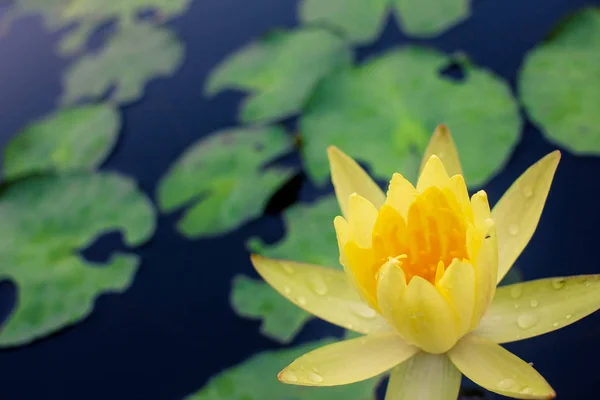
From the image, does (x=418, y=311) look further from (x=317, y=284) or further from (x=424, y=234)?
(x=317, y=284)

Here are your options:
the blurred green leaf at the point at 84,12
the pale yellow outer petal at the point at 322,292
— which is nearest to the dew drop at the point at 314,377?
the pale yellow outer petal at the point at 322,292

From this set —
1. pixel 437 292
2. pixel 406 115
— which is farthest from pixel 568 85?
pixel 437 292

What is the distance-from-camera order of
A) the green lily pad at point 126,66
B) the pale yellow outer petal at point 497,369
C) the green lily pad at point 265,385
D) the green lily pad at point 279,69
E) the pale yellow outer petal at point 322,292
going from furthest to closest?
the green lily pad at point 126,66, the green lily pad at point 279,69, the green lily pad at point 265,385, the pale yellow outer petal at point 322,292, the pale yellow outer petal at point 497,369

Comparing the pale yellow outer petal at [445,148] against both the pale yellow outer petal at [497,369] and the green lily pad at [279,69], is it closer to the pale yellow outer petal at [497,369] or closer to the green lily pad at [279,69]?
the pale yellow outer petal at [497,369]

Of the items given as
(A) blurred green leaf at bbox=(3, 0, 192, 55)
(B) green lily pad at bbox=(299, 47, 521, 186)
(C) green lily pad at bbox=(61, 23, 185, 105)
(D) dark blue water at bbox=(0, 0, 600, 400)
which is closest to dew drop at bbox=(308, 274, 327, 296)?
(D) dark blue water at bbox=(0, 0, 600, 400)

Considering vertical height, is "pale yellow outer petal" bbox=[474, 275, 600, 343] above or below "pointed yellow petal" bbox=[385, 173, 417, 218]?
below

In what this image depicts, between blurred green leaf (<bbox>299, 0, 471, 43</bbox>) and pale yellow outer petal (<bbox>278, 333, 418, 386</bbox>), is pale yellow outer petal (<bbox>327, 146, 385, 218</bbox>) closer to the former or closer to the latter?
pale yellow outer petal (<bbox>278, 333, 418, 386</bbox>)

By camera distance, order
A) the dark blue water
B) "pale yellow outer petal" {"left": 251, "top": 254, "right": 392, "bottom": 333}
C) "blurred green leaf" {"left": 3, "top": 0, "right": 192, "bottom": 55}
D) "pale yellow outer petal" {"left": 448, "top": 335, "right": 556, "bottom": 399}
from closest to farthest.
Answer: "pale yellow outer petal" {"left": 448, "top": 335, "right": 556, "bottom": 399} < "pale yellow outer petal" {"left": 251, "top": 254, "right": 392, "bottom": 333} < the dark blue water < "blurred green leaf" {"left": 3, "top": 0, "right": 192, "bottom": 55}
